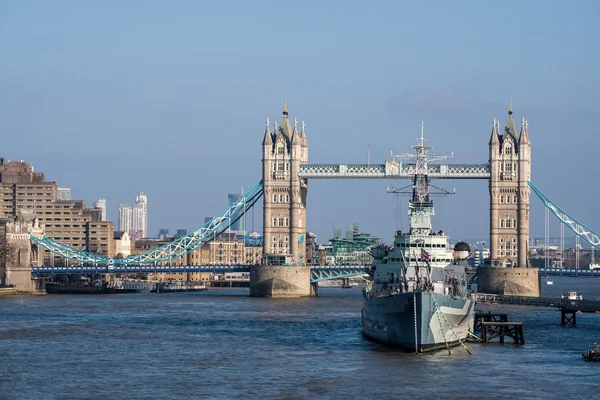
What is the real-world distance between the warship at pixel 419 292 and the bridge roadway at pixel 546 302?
13.9 feet

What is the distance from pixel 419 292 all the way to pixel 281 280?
258 ft

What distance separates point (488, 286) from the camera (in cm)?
14900

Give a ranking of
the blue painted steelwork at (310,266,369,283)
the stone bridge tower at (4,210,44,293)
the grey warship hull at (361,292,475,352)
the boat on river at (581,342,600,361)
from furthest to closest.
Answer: the stone bridge tower at (4,210,44,293) → the blue painted steelwork at (310,266,369,283) → the boat on river at (581,342,600,361) → the grey warship hull at (361,292,475,352)

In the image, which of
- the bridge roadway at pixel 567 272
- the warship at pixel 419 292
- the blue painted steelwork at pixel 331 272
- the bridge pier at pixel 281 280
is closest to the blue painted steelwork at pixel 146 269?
the bridge pier at pixel 281 280

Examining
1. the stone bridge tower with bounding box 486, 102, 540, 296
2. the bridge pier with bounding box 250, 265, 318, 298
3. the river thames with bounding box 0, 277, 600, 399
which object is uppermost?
the stone bridge tower with bounding box 486, 102, 540, 296

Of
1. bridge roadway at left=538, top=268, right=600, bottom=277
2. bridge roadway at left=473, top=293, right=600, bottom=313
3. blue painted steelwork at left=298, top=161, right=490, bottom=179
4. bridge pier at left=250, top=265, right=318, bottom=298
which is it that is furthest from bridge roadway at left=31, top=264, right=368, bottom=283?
bridge roadway at left=473, top=293, right=600, bottom=313

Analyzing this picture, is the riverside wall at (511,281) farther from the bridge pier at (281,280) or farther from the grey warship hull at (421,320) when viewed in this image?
the grey warship hull at (421,320)

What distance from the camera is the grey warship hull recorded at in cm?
6950

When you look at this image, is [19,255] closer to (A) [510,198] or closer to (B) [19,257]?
(B) [19,257]

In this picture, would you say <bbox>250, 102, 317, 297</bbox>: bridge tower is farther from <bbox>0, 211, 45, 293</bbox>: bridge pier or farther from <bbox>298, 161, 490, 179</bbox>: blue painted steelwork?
<bbox>0, 211, 45, 293</bbox>: bridge pier

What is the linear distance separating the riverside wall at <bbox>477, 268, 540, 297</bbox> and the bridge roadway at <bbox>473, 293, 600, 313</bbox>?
8333 millimetres

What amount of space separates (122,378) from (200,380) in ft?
12.8

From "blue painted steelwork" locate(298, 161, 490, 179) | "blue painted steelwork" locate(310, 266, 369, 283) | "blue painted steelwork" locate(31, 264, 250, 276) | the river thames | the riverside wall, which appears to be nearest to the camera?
the river thames

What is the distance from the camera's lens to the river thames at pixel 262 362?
5872cm
